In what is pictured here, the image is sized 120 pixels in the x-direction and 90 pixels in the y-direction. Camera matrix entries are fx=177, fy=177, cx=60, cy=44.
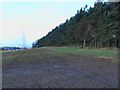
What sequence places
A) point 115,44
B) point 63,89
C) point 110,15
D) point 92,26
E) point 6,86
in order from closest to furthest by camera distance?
1. point 63,89
2. point 6,86
3. point 110,15
4. point 115,44
5. point 92,26

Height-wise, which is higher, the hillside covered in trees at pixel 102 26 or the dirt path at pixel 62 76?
the hillside covered in trees at pixel 102 26

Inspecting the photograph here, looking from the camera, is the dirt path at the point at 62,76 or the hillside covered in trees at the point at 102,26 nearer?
the dirt path at the point at 62,76

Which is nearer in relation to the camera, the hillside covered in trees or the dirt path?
the dirt path

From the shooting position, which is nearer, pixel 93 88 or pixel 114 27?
pixel 93 88

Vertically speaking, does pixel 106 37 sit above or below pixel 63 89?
above

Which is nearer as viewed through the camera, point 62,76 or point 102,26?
point 62,76

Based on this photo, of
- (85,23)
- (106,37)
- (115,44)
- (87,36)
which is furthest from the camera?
(85,23)

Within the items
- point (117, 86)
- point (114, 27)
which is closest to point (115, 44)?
point (114, 27)

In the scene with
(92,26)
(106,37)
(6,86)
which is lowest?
(6,86)

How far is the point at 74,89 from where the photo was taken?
19.5 feet

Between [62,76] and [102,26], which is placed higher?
[102,26]

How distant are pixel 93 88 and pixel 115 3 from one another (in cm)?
2508

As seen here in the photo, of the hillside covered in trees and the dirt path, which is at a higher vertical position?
the hillside covered in trees

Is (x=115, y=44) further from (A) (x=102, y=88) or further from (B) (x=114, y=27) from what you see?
(A) (x=102, y=88)
